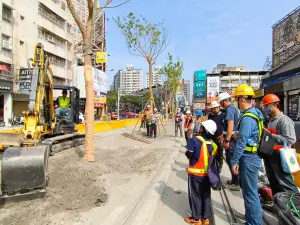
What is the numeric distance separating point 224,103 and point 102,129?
1476 cm

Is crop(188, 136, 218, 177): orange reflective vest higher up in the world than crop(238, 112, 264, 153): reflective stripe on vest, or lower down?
lower down

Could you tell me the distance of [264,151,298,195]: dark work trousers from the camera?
13.3 feet

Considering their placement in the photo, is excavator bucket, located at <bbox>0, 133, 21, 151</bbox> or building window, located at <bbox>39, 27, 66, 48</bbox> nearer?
excavator bucket, located at <bbox>0, 133, 21, 151</bbox>

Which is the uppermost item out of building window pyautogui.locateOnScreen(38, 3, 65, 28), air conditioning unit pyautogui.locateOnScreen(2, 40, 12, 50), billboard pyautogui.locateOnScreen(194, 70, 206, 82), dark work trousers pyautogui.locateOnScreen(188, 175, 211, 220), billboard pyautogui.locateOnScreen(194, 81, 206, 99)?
building window pyautogui.locateOnScreen(38, 3, 65, 28)

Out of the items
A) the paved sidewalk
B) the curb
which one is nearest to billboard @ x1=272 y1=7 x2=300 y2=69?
the curb

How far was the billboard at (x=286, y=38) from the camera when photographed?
89.8 feet

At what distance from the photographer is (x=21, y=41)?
104 ft

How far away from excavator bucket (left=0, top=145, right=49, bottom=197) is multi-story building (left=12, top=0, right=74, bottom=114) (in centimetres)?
2185

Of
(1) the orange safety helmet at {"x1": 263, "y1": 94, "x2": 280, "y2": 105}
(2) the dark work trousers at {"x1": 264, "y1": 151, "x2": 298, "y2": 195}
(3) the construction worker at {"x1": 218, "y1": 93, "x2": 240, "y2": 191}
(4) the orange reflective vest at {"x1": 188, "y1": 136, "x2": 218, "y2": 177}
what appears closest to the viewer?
(4) the orange reflective vest at {"x1": 188, "y1": 136, "x2": 218, "y2": 177}

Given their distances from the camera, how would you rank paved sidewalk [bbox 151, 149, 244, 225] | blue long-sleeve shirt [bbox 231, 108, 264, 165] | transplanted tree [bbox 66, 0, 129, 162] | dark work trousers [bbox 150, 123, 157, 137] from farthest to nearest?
dark work trousers [bbox 150, 123, 157, 137], transplanted tree [bbox 66, 0, 129, 162], paved sidewalk [bbox 151, 149, 244, 225], blue long-sleeve shirt [bbox 231, 108, 264, 165]

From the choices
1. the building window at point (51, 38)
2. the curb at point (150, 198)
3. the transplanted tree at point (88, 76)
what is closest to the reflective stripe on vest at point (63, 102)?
the transplanted tree at point (88, 76)

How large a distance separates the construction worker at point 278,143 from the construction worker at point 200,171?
0.93 meters

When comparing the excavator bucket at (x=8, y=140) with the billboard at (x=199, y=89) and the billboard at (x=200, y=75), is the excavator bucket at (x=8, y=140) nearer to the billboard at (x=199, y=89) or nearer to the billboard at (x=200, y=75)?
the billboard at (x=200, y=75)

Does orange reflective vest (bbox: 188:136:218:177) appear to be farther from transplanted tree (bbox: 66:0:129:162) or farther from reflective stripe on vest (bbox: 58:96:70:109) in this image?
reflective stripe on vest (bbox: 58:96:70:109)
